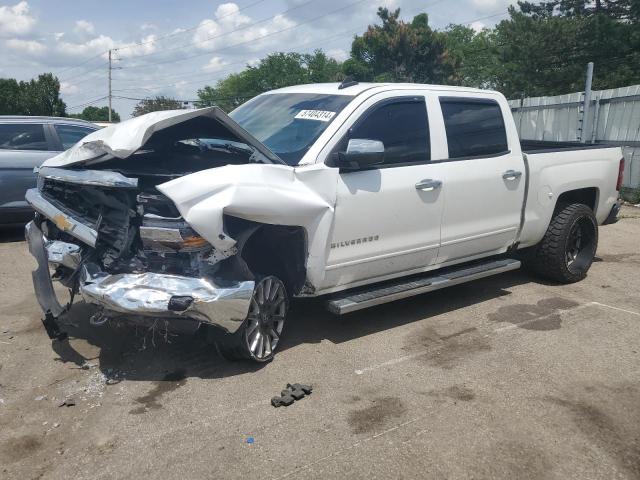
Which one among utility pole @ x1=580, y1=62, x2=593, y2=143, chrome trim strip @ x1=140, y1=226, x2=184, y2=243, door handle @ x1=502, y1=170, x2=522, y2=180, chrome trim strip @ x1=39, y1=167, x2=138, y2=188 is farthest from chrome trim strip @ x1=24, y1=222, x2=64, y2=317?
utility pole @ x1=580, y1=62, x2=593, y2=143

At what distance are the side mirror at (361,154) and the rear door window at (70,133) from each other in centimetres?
561

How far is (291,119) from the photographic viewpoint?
5035 mm

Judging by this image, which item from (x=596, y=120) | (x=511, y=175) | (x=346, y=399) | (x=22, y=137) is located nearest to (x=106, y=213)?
(x=346, y=399)

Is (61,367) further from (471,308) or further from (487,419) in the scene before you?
(471,308)

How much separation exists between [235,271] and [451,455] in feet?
5.64

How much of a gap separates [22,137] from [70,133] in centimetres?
64

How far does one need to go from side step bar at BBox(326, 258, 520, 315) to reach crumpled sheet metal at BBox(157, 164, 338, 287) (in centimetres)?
29

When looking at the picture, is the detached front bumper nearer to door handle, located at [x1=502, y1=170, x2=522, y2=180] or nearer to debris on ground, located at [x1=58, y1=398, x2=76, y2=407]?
A: debris on ground, located at [x1=58, y1=398, x2=76, y2=407]

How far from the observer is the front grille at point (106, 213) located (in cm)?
391

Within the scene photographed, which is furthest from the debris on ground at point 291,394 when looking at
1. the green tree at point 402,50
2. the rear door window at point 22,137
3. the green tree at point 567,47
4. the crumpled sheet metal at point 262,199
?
the green tree at point 402,50

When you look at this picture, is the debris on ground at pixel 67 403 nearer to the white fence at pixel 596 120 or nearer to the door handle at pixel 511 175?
the door handle at pixel 511 175

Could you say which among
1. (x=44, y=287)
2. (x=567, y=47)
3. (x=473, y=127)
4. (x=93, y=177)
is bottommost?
(x=44, y=287)

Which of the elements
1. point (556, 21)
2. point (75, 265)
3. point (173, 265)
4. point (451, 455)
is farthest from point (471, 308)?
point (556, 21)

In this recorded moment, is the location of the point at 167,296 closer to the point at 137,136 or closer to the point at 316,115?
the point at 137,136
